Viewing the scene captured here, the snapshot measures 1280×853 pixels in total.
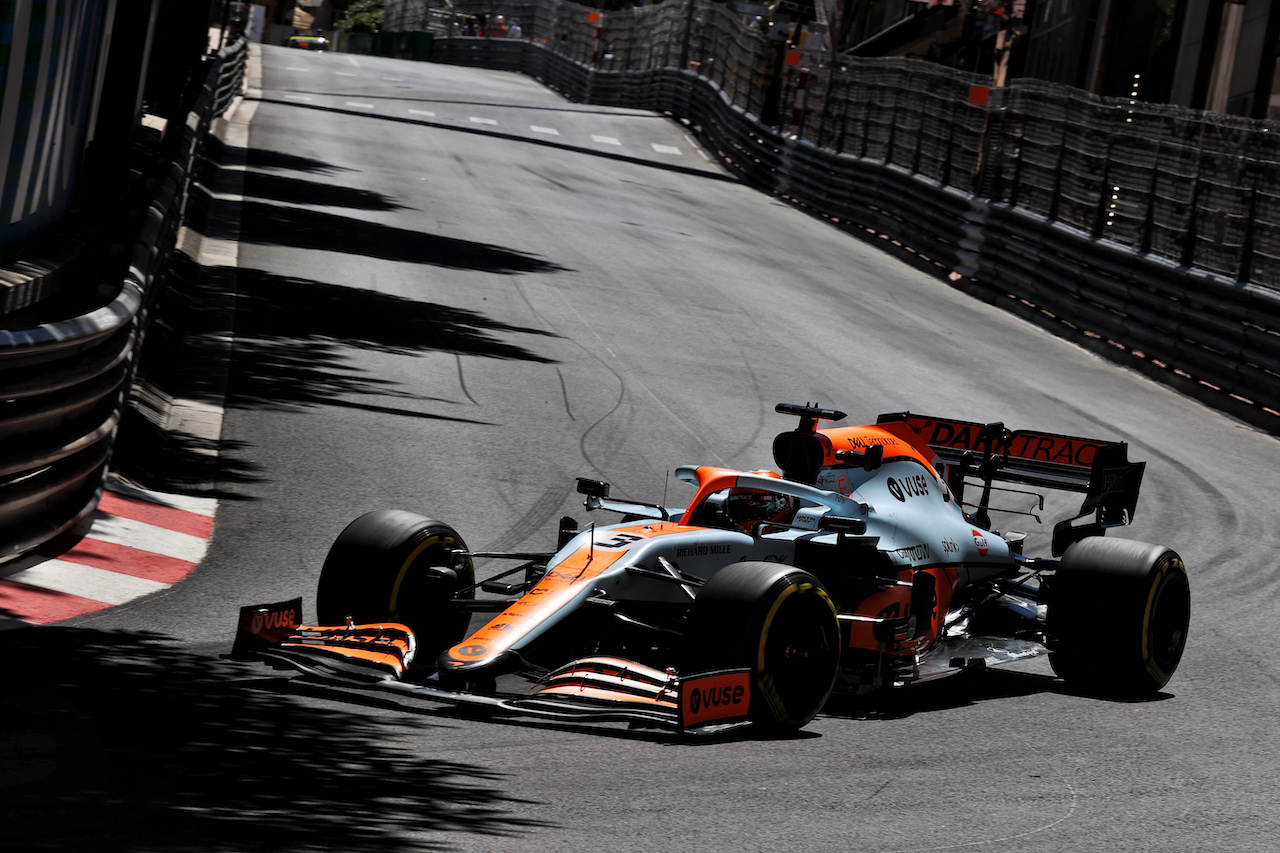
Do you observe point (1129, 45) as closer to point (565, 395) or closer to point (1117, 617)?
point (565, 395)

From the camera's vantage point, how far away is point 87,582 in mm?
7664

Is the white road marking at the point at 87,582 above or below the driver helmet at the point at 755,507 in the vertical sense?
below

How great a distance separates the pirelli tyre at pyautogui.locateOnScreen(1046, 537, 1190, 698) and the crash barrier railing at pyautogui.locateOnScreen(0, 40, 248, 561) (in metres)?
5.07

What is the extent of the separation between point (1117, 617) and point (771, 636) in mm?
2375

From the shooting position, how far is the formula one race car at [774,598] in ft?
20.0

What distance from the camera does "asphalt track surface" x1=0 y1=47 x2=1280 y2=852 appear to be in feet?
16.3

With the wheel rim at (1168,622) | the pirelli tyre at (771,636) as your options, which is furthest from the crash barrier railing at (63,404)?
the wheel rim at (1168,622)

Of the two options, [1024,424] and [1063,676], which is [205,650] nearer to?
[1063,676]

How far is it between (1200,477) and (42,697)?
10.7 metres

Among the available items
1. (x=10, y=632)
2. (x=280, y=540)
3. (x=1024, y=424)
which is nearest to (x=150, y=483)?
(x=280, y=540)

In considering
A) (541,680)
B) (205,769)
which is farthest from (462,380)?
(205,769)

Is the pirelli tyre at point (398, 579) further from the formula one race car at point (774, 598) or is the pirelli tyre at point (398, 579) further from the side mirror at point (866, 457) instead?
the side mirror at point (866, 457)

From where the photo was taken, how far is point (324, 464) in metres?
10.6

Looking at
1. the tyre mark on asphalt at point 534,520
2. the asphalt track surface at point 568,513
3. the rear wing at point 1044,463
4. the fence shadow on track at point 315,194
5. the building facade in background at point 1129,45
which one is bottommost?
the tyre mark on asphalt at point 534,520
